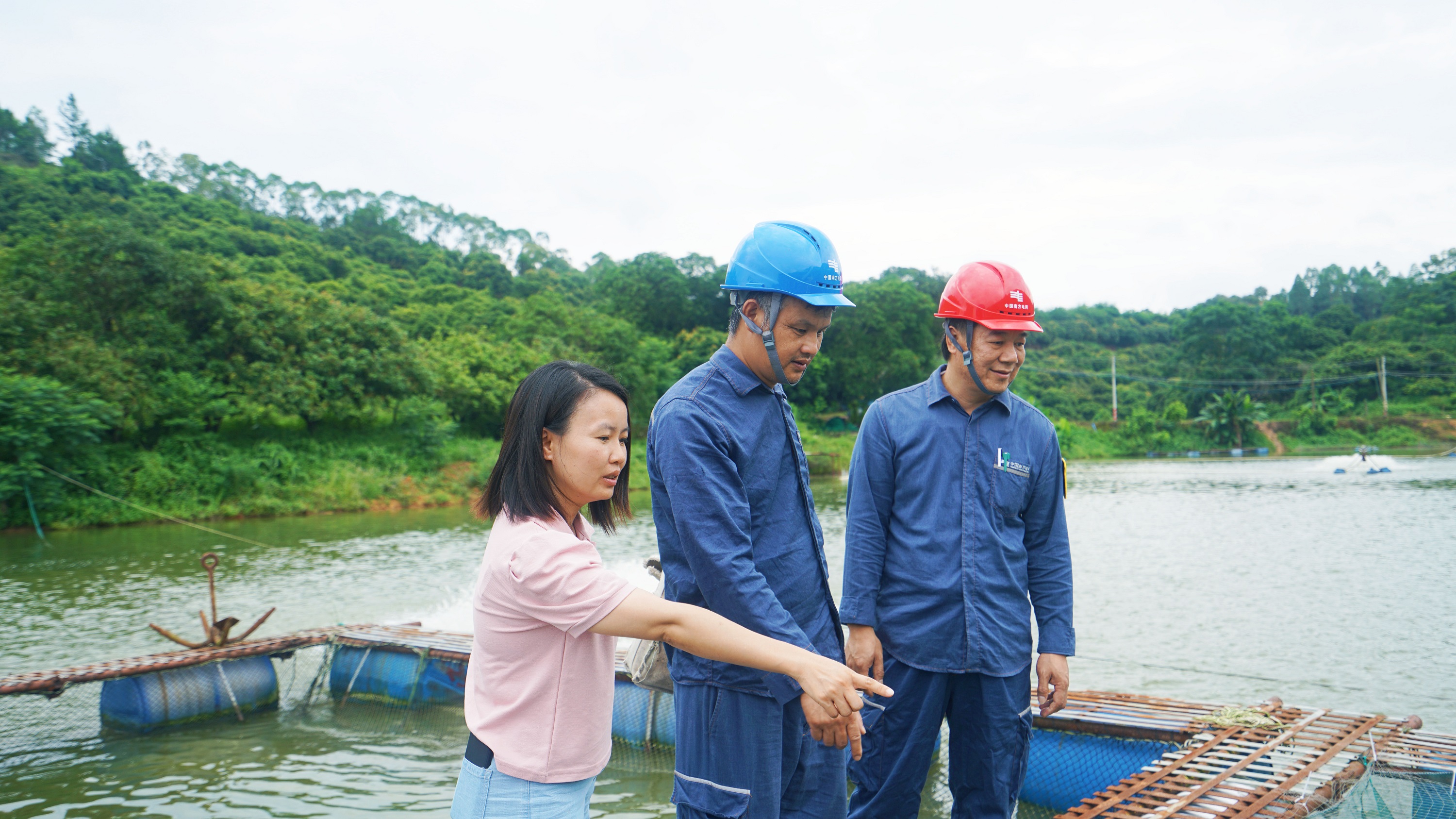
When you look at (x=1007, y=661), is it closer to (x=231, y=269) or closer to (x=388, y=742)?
(x=388, y=742)

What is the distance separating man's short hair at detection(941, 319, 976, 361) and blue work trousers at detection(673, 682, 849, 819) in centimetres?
143

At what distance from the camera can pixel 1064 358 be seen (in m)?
67.4

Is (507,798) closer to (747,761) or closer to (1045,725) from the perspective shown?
(747,761)

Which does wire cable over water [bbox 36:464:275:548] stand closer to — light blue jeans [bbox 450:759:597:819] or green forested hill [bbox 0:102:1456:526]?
green forested hill [bbox 0:102:1456:526]

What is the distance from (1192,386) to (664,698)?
62.6 m

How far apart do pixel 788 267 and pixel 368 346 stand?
28.3m

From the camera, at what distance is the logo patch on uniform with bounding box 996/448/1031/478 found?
9.42ft

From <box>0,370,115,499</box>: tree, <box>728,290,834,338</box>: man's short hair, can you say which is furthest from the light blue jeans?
<box>0,370,115,499</box>: tree

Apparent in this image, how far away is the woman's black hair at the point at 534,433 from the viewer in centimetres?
169

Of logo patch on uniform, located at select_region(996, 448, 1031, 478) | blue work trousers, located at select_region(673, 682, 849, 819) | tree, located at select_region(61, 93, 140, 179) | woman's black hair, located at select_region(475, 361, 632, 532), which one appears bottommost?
blue work trousers, located at select_region(673, 682, 849, 819)

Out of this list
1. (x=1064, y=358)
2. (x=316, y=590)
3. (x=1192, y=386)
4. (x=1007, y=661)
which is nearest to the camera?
(x=1007, y=661)

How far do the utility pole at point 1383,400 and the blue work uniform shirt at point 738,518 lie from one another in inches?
2385

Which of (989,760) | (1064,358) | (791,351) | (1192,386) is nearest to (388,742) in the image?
(989,760)

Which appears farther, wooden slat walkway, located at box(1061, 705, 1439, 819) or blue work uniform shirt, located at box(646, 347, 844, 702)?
wooden slat walkway, located at box(1061, 705, 1439, 819)
